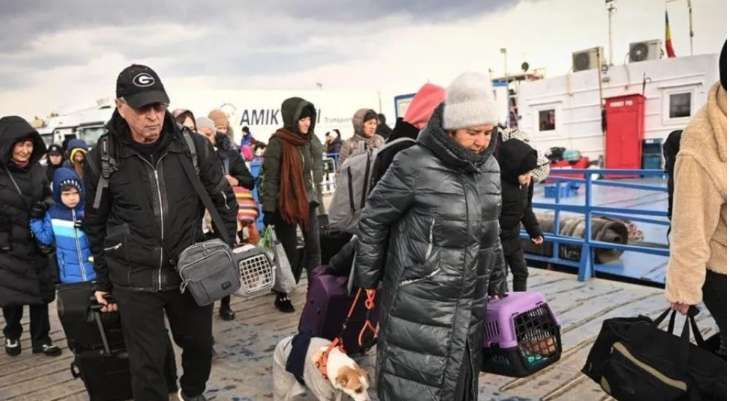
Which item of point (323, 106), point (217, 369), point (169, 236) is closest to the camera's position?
point (169, 236)

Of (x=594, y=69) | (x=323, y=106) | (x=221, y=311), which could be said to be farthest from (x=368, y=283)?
(x=323, y=106)

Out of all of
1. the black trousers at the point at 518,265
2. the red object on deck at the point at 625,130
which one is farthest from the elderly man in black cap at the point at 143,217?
the red object on deck at the point at 625,130

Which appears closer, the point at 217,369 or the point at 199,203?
the point at 199,203

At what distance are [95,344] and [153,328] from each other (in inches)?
26.7

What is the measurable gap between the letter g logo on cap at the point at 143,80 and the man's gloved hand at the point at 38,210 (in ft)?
7.50

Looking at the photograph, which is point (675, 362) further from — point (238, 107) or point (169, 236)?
point (238, 107)

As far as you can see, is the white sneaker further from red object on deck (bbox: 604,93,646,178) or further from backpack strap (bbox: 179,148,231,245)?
red object on deck (bbox: 604,93,646,178)

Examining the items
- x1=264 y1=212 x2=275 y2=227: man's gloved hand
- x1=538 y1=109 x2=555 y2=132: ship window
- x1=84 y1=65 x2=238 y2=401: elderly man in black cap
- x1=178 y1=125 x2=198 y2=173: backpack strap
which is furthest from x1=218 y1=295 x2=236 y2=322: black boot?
x1=538 y1=109 x2=555 y2=132: ship window

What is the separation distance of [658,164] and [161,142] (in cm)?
1538

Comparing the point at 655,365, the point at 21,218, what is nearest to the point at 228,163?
the point at 21,218

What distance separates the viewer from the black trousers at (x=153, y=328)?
287 centimetres

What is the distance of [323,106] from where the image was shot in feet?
78.6

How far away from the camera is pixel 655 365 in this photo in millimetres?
2422

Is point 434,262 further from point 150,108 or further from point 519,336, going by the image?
point 150,108
